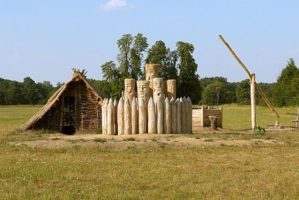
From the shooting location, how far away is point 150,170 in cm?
1117

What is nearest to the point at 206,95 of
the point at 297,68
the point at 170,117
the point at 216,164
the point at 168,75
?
the point at 297,68

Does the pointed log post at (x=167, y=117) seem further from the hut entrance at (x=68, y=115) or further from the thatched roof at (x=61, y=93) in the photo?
the hut entrance at (x=68, y=115)

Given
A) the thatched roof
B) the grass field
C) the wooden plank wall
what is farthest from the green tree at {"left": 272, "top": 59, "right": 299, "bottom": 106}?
the grass field

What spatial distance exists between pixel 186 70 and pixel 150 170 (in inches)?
1831

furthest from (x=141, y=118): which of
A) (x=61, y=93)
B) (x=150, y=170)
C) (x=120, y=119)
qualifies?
(x=150, y=170)

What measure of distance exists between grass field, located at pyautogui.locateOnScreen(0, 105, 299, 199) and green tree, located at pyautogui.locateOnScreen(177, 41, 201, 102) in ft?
131

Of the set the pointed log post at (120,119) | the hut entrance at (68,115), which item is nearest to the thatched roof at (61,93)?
the hut entrance at (68,115)

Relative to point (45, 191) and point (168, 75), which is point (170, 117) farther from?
point (168, 75)

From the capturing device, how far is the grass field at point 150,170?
8.64 meters

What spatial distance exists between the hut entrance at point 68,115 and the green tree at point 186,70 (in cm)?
3240

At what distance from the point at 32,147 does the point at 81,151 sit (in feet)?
6.34

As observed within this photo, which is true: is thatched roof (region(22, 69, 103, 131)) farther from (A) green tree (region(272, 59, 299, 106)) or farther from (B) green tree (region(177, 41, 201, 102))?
(A) green tree (region(272, 59, 299, 106))

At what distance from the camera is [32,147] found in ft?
53.3

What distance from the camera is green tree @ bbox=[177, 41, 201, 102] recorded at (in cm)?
5731
